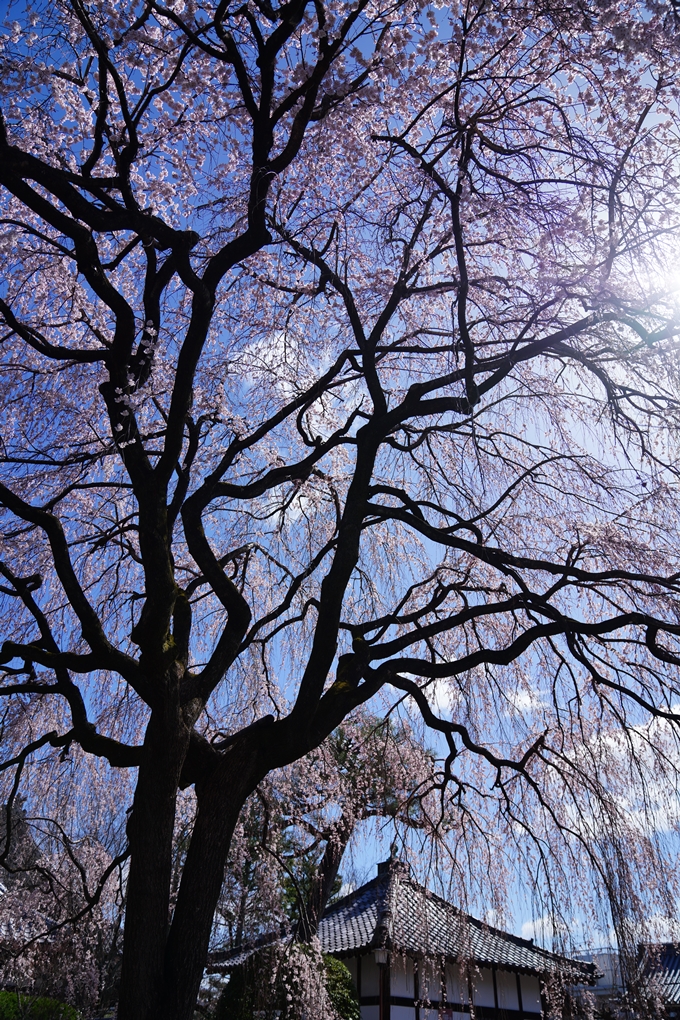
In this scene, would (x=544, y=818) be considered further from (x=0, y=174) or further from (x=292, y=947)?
(x=0, y=174)

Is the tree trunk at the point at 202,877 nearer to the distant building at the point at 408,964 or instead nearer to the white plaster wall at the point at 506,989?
the distant building at the point at 408,964

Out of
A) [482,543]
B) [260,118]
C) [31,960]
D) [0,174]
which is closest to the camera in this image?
[0,174]

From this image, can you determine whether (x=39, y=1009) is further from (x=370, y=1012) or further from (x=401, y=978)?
(x=401, y=978)

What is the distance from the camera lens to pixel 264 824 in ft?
20.0

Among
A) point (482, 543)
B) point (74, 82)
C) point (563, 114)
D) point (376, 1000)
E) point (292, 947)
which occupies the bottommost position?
point (376, 1000)

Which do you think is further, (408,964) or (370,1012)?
(408,964)

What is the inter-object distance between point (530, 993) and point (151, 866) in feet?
33.8

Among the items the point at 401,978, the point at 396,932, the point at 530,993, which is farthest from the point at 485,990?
the point at 396,932

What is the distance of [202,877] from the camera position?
3.91m

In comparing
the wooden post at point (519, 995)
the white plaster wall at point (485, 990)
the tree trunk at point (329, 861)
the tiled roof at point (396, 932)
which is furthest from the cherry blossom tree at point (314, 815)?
the wooden post at point (519, 995)

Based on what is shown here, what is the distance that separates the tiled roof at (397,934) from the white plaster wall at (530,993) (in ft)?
1.05

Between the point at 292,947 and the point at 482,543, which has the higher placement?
the point at 482,543

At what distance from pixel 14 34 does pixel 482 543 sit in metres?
4.23

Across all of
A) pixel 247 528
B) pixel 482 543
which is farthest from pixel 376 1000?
pixel 482 543
